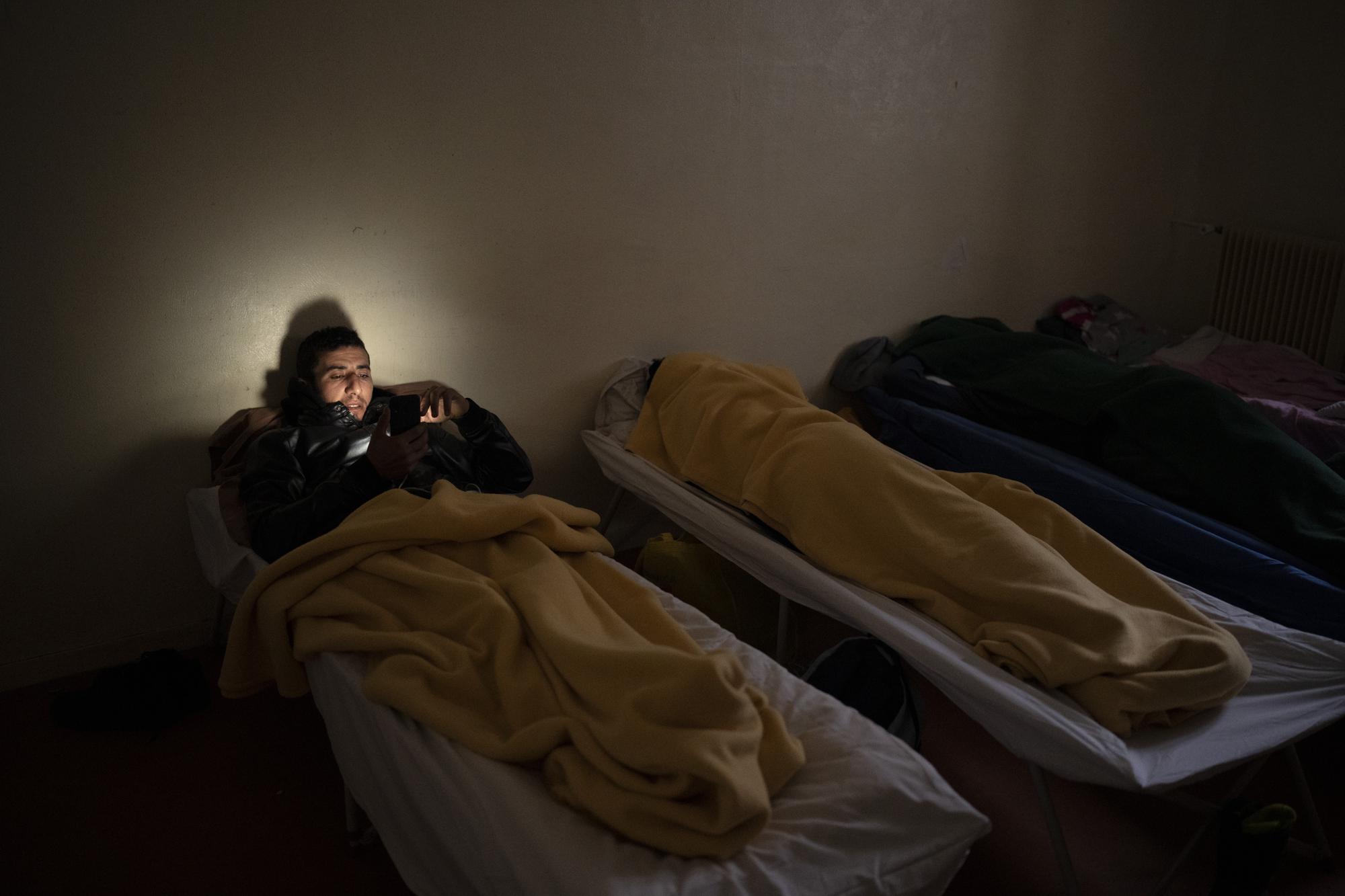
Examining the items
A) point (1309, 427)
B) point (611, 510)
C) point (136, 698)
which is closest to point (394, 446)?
point (136, 698)

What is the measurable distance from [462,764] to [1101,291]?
3229 mm

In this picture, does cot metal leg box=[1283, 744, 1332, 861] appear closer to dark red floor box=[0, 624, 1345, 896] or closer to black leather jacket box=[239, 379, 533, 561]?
dark red floor box=[0, 624, 1345, 896]

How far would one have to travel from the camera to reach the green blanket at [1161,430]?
2.20m

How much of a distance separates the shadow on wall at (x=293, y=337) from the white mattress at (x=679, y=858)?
1.05 meters

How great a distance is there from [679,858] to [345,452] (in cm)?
131

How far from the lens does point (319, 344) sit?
2225mm

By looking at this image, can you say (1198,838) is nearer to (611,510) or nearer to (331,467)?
(611,510)

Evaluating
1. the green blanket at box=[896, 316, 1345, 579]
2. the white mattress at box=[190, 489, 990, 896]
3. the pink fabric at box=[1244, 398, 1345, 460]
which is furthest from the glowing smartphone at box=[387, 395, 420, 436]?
the pink fabric at box=[1244, 398, 1345, 460]

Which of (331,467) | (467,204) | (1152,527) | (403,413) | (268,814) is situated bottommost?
(268,814)

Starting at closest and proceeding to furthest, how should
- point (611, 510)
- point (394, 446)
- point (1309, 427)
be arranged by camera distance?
point (394, 446) → point (1309, 427) → point (611, 510)

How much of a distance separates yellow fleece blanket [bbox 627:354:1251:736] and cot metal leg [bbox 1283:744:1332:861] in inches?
9.0

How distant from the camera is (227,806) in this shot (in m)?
1.89

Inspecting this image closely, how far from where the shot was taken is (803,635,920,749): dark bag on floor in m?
1.80

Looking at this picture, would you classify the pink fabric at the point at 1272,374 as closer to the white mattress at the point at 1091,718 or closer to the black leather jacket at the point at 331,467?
the white mattress at the point at 1091,718
